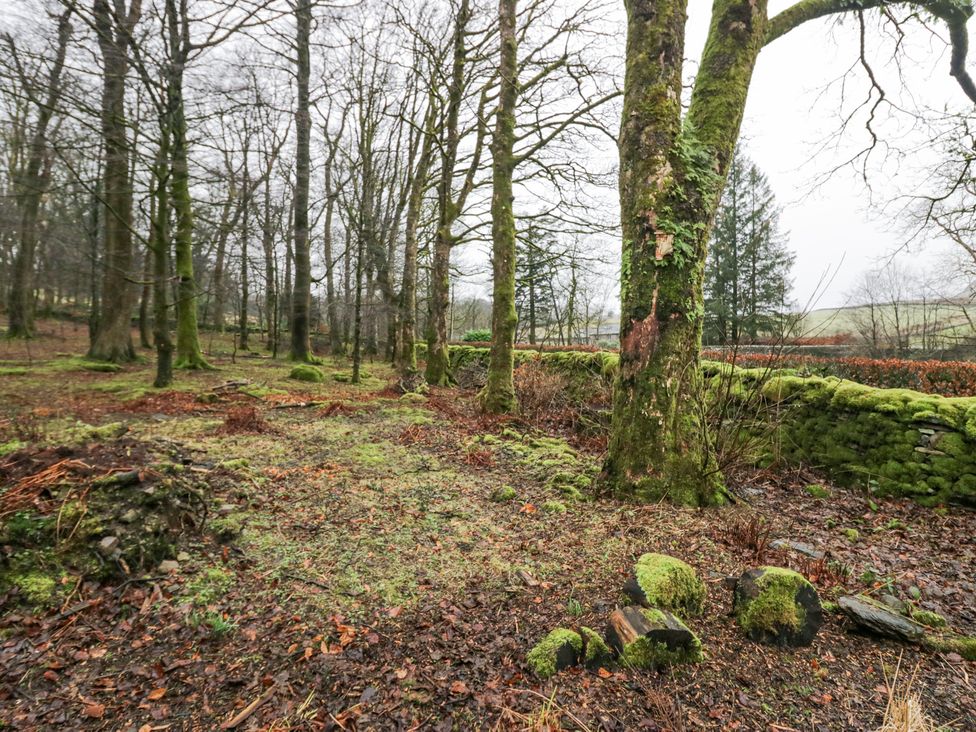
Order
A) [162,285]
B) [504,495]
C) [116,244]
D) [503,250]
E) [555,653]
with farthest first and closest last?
[116,244]
[162,285]
[503,250]
[504,495]
[555,653]

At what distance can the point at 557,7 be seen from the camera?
9242mm

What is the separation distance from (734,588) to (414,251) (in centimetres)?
1265

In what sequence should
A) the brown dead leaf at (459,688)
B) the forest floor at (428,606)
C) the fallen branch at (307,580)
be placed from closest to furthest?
the forest floor at (428,606) < the brown dead leaf at (459,688) < the fallen branch at (307,580)

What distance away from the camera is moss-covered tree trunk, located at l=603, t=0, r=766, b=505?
387cm

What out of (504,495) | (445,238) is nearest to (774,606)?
(504,495)

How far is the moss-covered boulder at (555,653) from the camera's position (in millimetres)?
1995

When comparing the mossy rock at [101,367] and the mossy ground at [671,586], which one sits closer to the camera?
the mossy ground at [671,586]

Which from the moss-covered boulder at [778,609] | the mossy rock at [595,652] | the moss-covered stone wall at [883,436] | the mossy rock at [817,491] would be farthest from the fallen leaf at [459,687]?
the mossy rock at [817,491]

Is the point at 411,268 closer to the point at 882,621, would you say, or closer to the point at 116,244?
the point at 116,244

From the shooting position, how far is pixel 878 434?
4.71 meters

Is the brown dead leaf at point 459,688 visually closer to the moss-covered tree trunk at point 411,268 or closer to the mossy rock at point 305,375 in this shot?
the mossy rock at point 305,375

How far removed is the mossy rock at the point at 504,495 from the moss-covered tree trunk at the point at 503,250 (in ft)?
11.4

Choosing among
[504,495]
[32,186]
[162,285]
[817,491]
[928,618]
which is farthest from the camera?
[162,285]

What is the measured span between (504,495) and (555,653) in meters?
2.23
